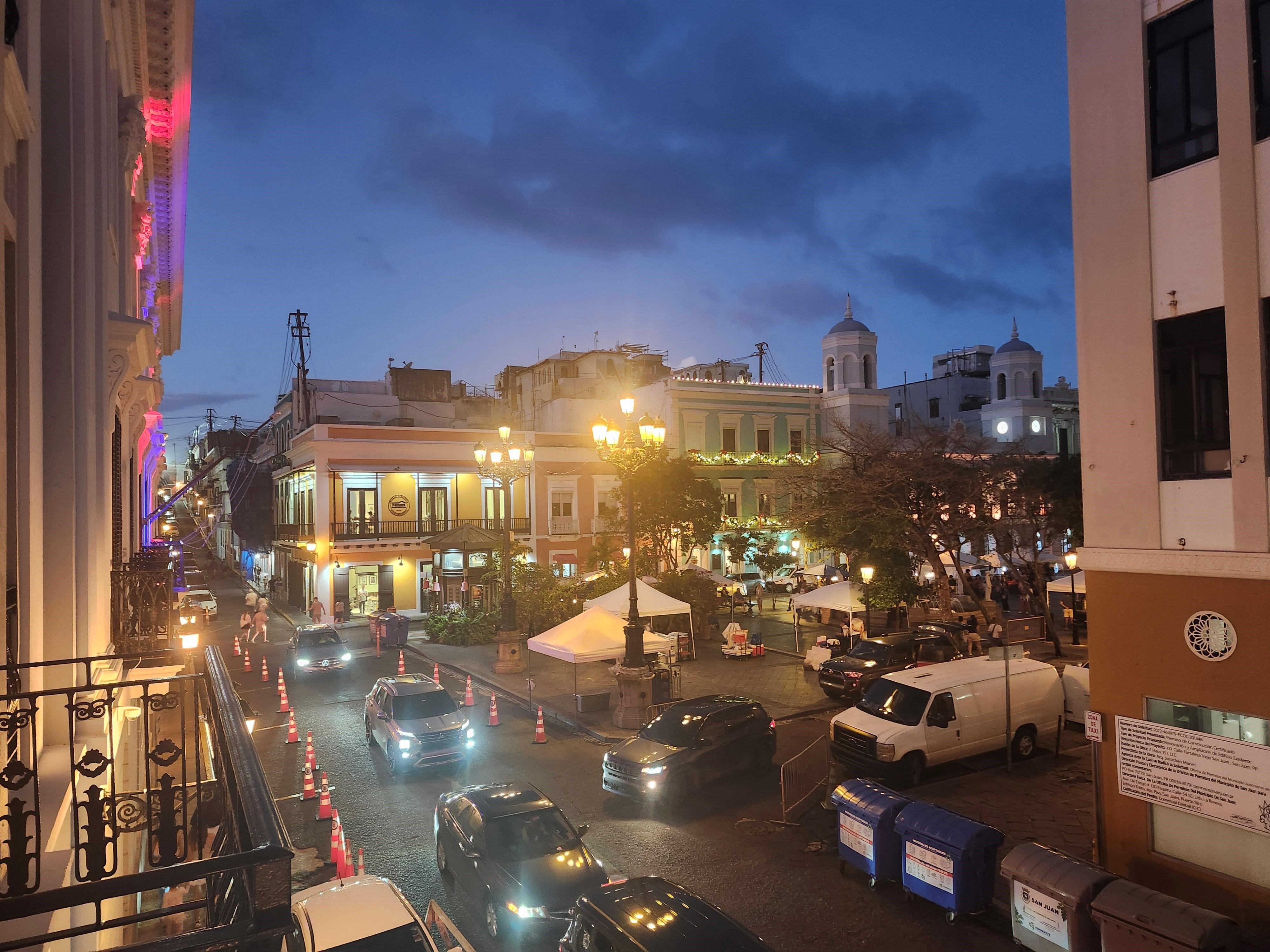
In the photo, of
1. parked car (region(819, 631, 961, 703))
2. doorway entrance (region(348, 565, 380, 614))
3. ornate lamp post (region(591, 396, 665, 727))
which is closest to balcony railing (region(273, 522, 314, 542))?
doorway entrance (region(348, 565, 380, 614))

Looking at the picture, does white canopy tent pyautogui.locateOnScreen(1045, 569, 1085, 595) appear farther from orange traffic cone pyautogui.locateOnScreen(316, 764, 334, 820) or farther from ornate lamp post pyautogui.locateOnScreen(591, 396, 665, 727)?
orange traffic cone pyautogui.locateOnScreen(316, 764, 334, 820)

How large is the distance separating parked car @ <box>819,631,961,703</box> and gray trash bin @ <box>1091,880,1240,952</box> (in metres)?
10.2

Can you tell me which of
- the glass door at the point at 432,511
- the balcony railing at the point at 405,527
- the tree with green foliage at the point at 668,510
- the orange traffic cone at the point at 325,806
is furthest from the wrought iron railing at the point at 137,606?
the glass door at the point at 432,511

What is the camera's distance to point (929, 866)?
9.23 m

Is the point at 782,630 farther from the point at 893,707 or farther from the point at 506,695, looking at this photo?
the point at 893,707

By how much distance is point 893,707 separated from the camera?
1408cm

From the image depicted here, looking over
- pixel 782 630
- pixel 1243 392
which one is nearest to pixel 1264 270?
pixel 1243 392

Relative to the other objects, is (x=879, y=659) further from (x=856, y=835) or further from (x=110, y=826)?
(x=110, y=826)

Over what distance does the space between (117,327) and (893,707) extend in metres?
13.1

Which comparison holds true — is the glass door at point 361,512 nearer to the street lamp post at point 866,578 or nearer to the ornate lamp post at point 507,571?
the ornate lamp post at point 507,571

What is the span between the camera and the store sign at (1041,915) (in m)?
7.91

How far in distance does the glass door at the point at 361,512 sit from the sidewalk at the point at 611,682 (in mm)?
10670

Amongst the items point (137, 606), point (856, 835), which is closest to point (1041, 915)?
point (856, 835)

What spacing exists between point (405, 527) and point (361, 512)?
6.89 feet
